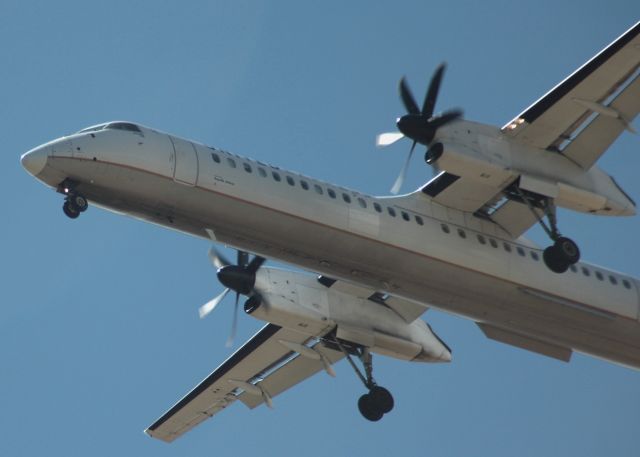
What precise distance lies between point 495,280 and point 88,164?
8010 millimetres

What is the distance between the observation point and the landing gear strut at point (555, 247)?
23.2 meters

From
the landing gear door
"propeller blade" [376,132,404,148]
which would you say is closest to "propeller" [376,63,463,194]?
"propeller blade" [376,132,404,148]

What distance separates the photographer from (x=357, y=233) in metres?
22.8

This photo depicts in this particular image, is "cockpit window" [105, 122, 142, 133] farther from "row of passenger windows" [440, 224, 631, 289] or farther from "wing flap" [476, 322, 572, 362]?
"wing flap" [476, 322, 572, 362]

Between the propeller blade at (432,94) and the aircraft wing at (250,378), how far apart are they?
5.98 meters

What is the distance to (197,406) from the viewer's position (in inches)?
1081

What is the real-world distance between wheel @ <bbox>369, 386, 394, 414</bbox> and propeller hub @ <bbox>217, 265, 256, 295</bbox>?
3.40 meters

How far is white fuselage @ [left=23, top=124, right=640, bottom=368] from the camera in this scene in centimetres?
2172

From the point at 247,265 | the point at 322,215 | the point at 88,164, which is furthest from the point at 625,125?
the point at 88,164

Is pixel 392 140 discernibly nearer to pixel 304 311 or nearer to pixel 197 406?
pixel 304 311

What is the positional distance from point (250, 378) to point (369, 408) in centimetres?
345

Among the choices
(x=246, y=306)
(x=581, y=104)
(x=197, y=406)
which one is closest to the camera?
(x=581, y=104)

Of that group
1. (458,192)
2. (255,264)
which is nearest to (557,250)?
(458,192)

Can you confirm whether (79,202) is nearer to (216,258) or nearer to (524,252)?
(216,258)
